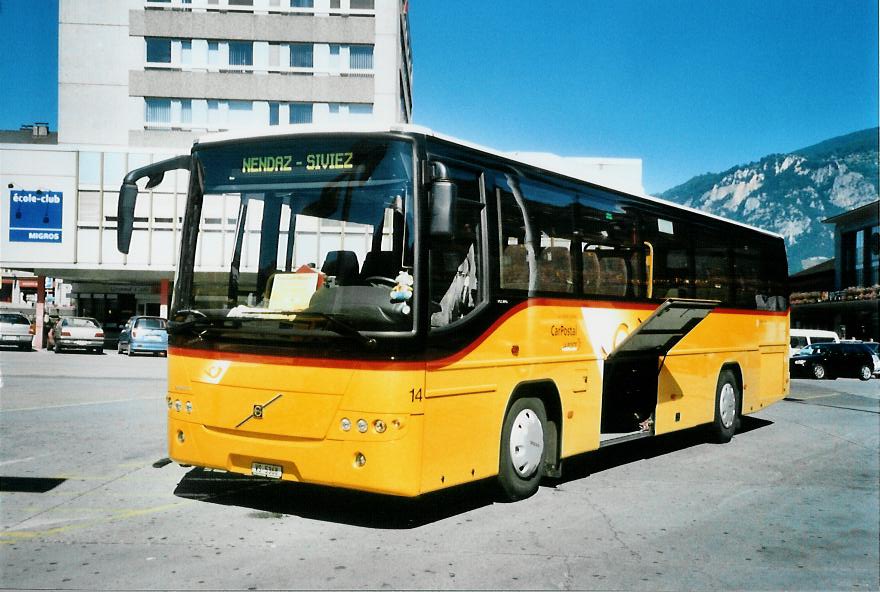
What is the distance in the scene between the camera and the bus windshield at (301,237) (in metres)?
6.62

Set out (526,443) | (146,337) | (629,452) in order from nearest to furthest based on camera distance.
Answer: (526,443)
(629,452)
(146,337)

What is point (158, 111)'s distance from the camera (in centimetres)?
4603

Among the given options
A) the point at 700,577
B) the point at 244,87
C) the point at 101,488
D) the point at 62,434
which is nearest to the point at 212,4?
the point at 244,87

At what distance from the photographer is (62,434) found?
442 inches

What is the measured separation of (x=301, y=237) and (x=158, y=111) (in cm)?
4212

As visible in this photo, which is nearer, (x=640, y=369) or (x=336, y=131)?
(x=336, y=131)

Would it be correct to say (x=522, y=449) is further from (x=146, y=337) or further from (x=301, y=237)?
(x=146, y=337)

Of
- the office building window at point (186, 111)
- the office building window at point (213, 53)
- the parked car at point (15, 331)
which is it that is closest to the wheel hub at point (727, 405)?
the parked car at point (15, 331)

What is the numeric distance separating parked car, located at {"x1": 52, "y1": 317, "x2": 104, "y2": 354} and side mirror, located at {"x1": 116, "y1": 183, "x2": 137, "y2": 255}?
29.8 metres

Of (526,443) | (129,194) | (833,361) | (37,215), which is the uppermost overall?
(37,215)

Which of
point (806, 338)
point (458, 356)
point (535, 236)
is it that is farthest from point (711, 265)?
point (806, 338)

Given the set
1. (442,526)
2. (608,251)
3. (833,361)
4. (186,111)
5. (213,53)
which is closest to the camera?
(442,526)

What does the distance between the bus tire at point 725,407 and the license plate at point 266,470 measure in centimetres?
768

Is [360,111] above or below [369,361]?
above
